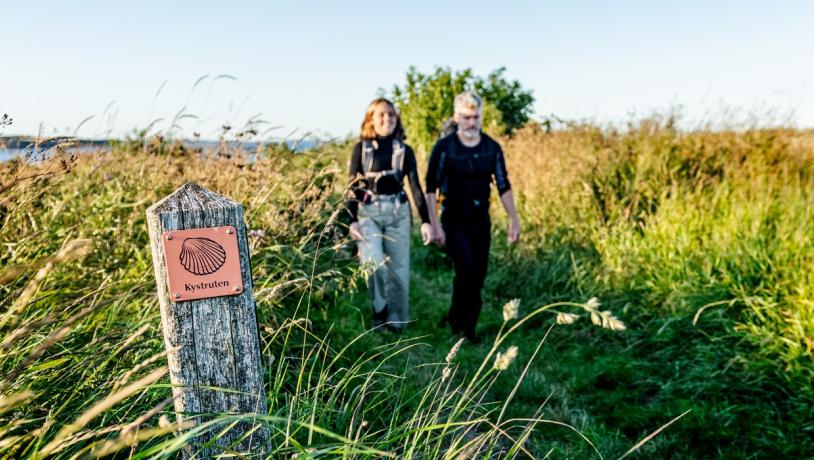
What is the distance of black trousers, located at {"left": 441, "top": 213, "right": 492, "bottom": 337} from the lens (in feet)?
17.4

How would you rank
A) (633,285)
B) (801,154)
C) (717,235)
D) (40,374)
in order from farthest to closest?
1. (801,154)
2. (633,285)
3. (717,235)
4. (40,374)

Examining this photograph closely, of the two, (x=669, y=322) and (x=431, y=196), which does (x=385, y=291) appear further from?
(x=669, y=322)

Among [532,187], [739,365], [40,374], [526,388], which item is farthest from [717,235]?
[40,374]

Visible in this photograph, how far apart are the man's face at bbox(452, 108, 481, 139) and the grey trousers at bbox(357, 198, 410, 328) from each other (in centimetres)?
82

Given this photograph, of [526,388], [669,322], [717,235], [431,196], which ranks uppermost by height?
[431,196]

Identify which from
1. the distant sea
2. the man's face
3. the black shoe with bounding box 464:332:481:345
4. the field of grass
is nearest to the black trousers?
the black shoe with bounding box 464:332:481:345

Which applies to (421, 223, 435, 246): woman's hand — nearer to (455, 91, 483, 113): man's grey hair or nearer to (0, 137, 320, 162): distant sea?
(455, 91, 483, 113): man's grey hair

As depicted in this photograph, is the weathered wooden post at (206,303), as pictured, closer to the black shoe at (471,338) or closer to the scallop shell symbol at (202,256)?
the scallop shell symbol at (202,256)

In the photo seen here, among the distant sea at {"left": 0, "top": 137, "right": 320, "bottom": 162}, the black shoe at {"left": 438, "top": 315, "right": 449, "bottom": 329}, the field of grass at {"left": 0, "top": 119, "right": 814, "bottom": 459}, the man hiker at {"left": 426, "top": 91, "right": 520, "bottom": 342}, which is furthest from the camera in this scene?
the black shoe at {"left": 438, "top": 315, "right": 449, "bottom": 329}

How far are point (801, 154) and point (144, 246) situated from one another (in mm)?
6711

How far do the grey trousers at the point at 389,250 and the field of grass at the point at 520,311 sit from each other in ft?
0.75

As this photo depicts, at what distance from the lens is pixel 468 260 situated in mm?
5305

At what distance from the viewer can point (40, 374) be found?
6.91ft

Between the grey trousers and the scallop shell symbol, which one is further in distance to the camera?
the grey trousers
